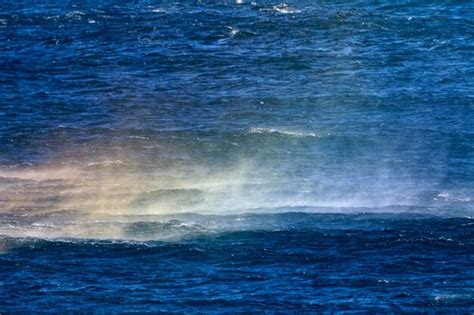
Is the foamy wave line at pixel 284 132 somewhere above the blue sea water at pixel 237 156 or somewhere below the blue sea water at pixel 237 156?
below

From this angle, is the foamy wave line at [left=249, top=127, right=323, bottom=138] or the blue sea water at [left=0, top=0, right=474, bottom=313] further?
the foamy wave line at [left=249, top=127, right=323, bottom=138]

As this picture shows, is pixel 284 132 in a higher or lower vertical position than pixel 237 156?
higher

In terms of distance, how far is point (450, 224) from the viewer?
34.8m

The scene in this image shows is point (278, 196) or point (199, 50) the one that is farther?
point (199, 50)

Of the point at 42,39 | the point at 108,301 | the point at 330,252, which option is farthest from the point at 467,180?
the point at 42,39

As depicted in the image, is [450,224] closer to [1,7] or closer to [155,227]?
[155,227]

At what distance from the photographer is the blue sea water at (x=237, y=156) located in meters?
30.3

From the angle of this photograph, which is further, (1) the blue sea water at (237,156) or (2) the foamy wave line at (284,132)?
(2) the foamy wave line at (284,132)

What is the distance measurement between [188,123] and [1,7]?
26.3 m

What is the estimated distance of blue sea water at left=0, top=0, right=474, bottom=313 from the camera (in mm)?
30266

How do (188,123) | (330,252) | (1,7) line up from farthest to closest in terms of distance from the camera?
(1,7)
(188,123)
(330,252)

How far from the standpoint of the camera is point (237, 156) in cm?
4581

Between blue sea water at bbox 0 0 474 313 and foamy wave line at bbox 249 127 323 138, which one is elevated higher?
blue sea water at bbox 0 0 474 313

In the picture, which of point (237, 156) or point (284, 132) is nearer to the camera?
point (237, 156)
